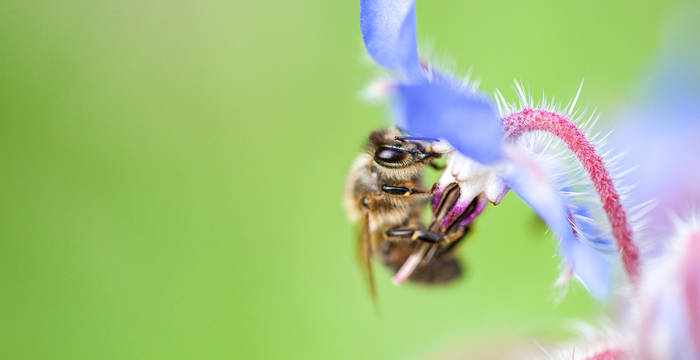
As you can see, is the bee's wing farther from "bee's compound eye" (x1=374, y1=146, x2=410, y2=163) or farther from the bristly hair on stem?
the bristly hair on stem

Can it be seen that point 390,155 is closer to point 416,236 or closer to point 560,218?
point 416,236

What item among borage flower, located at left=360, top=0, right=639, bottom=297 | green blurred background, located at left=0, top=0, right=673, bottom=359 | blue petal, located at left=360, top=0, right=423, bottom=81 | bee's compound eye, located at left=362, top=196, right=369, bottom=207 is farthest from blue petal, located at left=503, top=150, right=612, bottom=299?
green blurred background, located at left=0, top=0, right=673, bottom=359

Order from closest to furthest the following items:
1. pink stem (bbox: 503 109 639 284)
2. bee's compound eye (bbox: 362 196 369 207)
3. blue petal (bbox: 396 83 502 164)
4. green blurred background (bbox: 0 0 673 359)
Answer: blue petal (bbox: 396 83 502 164), pink stem (bbox: 503 109 639 284), bee's compound eye (bbox: 362 196 369 207), green blurred background (bbox: 0 0 673 359)

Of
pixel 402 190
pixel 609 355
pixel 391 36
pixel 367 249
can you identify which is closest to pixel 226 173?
pixel 367 249

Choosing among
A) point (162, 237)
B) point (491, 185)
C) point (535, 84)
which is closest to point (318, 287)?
point (162, 237)

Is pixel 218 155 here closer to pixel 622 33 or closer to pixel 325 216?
pixel 325 216

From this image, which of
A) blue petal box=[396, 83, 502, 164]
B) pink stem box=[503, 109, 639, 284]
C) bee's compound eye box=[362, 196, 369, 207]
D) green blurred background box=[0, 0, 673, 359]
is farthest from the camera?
green blurred background box=[0, 0, 673, 359]

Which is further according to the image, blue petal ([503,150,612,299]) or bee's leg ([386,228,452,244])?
bee's leg ([386,228,452,244])

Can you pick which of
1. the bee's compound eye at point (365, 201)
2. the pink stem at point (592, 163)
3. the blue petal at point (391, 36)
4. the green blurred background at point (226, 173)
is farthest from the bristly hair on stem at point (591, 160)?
the green blurred background at point (226, 173)
